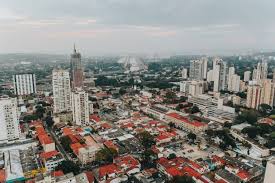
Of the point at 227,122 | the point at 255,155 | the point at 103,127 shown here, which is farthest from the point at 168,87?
the point at 255,155

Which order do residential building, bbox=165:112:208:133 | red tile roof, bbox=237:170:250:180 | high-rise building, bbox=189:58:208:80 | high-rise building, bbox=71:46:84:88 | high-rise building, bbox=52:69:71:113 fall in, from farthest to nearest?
high-rise building, bbox=189:58:208:80, high-rise building, bbox=71:46:84:88, high-rise building, bbox=52:69:71:113, residential building, bbox=165:112:208:133, red tile roof, bbox=237:170:250:180

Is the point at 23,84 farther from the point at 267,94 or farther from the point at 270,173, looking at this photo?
the point at 270,173

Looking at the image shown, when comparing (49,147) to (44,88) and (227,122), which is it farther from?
(44,88)

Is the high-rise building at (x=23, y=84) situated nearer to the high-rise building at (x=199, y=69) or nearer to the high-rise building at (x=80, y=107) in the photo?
the high-rise building at (x=80, y=107)

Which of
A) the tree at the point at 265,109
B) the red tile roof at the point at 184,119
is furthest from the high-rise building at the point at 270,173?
the tree at the point at 265,109

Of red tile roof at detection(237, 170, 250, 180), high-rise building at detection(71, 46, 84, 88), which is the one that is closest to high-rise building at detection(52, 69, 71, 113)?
high-rise building at detection(71, 46, 84, 88)

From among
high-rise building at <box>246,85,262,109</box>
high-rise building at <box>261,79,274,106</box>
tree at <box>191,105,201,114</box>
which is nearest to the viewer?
tree at <box>191,105,201,114</box>

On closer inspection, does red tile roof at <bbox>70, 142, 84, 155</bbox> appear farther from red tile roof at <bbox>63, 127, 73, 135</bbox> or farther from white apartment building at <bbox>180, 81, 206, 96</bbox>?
white apartment building at <bbox>180, 81, 206, 96</bbox>
